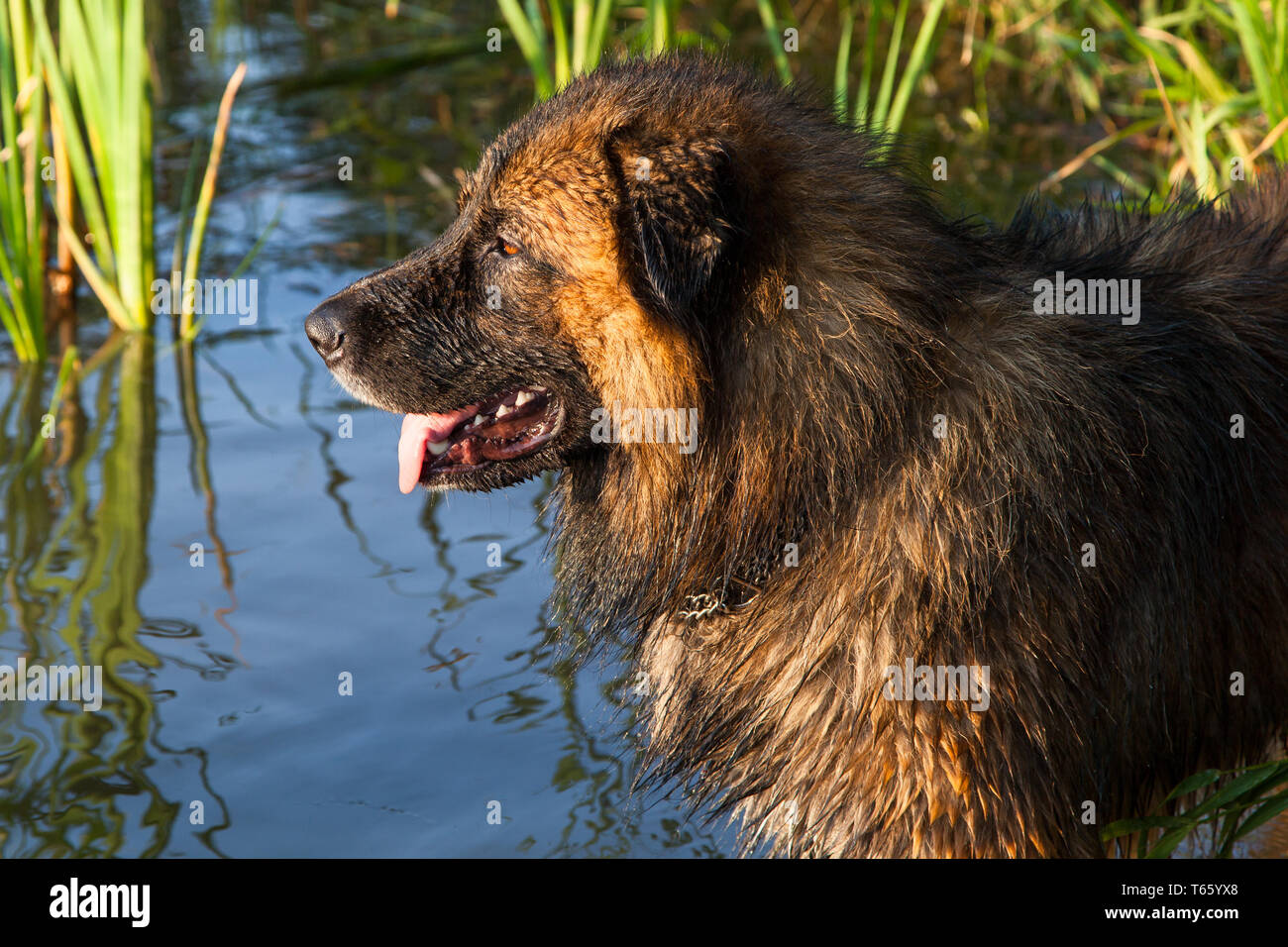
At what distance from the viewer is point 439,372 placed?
3391mm

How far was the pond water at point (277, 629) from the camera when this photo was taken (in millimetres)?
3975

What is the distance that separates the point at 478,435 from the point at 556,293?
1.59 ft

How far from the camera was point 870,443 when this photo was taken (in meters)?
3.07

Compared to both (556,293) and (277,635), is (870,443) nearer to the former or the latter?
(556,293)

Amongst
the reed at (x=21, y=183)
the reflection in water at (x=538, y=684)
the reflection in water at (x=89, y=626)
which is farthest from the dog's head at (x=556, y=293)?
the reed at (x=21, y=183)

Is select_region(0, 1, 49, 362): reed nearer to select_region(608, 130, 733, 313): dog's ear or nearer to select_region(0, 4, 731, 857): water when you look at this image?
select_region(0, 4, 731, 857): water

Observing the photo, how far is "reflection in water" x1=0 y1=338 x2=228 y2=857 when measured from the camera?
3855 mm

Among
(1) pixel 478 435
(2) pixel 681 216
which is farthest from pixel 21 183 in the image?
(2) pixel 681 216

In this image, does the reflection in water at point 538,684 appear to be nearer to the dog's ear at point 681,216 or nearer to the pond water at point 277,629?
the pond water at point 277,629

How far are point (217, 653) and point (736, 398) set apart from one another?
2343 millimetres

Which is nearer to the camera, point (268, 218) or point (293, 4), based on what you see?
point (268, 218)

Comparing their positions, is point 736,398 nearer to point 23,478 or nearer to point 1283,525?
point 1283,525
